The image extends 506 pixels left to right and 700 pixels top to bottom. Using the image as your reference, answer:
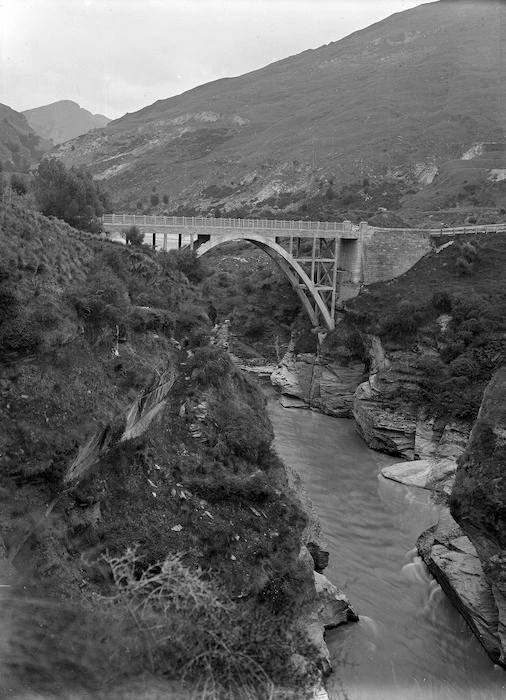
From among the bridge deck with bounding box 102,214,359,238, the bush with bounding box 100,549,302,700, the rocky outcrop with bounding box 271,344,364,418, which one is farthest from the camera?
the rocky outcrop with bounding box 271,344,364,418

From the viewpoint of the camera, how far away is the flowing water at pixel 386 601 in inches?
488

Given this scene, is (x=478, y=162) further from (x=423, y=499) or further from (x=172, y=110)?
(x=172, y=110)

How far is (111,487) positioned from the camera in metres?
11.4

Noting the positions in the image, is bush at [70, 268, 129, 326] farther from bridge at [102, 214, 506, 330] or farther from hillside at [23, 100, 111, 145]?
hillside at [23, 100, 111, 145]

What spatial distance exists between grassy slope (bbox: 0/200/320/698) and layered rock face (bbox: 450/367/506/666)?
376 cm

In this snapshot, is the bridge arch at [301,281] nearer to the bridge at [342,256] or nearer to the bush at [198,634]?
the bridge at [342,256]

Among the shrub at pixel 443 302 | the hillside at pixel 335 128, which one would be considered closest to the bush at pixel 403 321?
the shrub at pixel 443 302

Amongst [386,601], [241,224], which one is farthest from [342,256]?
[386,601]

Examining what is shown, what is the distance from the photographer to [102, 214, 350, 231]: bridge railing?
23.5 metres

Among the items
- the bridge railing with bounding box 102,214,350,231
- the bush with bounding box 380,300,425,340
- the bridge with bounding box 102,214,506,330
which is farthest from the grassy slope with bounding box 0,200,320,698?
the bridge with bounding box 102,214,506,330

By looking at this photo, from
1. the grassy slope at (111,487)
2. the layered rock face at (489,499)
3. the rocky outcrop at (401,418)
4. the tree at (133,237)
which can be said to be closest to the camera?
the grassy slope at (111,487)

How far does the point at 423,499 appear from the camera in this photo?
824 inches

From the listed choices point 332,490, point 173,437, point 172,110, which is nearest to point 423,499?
point 332,490

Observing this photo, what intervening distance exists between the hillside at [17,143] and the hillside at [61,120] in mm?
46823
